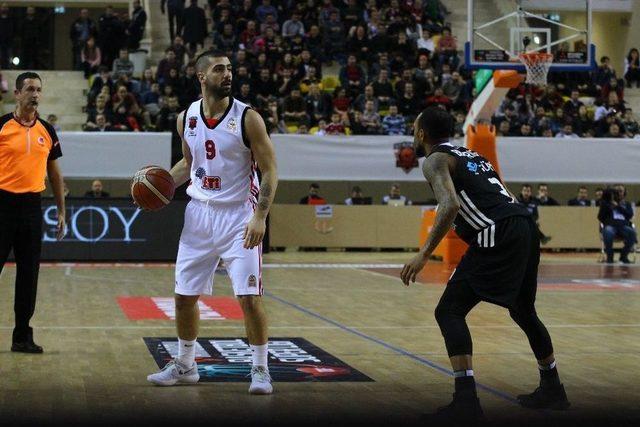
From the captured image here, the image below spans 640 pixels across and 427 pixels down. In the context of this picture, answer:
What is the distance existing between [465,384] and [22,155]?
13.7 ft

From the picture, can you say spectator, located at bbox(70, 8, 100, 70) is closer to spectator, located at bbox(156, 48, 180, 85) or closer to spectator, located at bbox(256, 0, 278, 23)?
spectator, located at bbox(156, 48, 180, 85)

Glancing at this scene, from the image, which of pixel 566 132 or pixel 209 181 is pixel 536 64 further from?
pixel 209 181

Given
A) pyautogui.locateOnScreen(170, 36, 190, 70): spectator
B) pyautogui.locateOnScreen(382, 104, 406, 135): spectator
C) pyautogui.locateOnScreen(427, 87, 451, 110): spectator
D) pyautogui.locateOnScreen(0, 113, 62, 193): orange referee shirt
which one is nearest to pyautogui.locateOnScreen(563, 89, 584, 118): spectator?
pyautogui.locateOnScreen(427, 87, 451, 110): spectator

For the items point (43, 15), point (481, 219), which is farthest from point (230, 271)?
point (43, 15)

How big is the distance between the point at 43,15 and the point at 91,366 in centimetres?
2728

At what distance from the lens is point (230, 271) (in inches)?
270

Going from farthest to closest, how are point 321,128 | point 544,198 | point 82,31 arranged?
point 82,31, point 544,198, point 321,128

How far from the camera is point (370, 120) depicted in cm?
2472

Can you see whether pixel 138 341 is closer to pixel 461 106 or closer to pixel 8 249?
pixel 8 249

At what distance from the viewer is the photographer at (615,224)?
69.8 ft

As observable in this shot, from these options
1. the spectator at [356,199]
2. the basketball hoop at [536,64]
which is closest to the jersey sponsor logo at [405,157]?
the spectator at [356,199]

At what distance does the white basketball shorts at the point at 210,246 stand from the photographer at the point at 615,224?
51.0 feet

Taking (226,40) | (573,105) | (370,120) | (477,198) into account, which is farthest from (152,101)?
(477,198)

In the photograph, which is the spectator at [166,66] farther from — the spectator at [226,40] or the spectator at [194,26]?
the spectator at [226,40]
